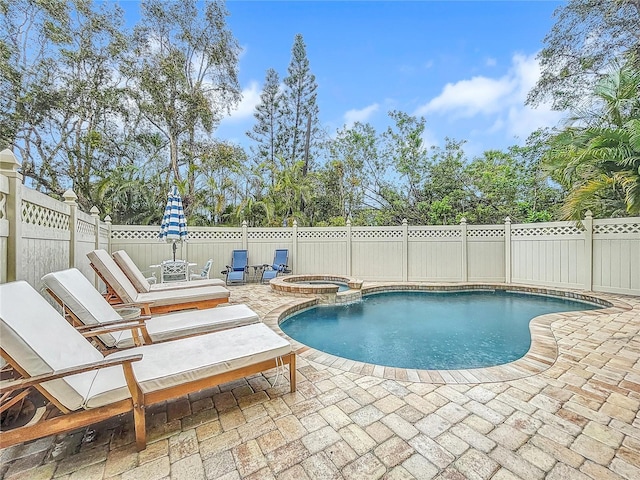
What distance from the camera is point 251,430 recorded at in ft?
6.84

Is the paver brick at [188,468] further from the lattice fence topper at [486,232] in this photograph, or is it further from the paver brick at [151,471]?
the lattice fence topper at [486,232]

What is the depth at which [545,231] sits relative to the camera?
7.90m

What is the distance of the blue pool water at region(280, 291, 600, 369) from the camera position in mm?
4045

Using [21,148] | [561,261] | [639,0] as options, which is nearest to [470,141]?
[639,0]

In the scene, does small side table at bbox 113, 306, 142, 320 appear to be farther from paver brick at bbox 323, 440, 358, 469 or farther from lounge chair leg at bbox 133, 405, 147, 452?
paver brick at bbox 323, 440, 358, 469

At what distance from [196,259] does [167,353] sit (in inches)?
294

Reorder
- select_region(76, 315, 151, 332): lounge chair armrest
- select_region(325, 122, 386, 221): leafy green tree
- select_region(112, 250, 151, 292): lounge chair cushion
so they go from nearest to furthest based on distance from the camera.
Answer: select_region(76, 315, 151, 332): lounge chair armrest
select_region(112, 250, 151, 292): lounge chair cushion
select_region(325, 122, 386, 221): leafy green tree

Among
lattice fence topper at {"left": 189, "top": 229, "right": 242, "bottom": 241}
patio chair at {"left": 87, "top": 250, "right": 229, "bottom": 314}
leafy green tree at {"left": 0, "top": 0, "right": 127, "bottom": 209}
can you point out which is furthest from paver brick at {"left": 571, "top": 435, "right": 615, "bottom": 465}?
leafy green tree at {"left": 0, "top": 0, "right": 127, "bottom": 209}

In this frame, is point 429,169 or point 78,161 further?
point 429,169

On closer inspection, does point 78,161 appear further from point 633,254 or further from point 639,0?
point 639,0

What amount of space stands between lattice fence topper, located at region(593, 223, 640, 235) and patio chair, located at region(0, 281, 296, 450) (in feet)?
28.5

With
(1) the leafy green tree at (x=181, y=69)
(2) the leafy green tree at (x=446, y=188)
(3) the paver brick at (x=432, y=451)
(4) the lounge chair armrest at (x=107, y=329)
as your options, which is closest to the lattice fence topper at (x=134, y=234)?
(1) the leafy green tree at (x=181, y=69)

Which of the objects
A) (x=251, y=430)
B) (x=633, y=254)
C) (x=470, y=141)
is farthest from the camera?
(x=470, y=141)

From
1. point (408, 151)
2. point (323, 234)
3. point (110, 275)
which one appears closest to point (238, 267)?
point (323, 234)
